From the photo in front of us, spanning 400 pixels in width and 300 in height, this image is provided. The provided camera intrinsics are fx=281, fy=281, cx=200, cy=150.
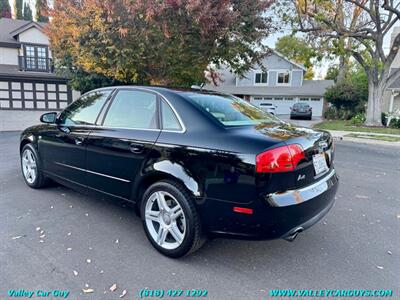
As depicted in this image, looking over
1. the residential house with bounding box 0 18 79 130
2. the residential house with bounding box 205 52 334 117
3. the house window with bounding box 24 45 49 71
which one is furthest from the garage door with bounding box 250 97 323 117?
the house window with bounding box 24 45 49 71

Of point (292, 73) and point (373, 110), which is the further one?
point (292, 73)

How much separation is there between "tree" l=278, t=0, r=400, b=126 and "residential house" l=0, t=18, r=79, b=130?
15070mm

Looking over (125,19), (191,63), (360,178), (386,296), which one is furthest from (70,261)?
(191,63)

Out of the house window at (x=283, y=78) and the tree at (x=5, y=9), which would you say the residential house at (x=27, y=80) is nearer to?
the house window at (x=283, y=78)

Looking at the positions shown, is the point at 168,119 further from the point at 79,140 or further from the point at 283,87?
the point at 283,87

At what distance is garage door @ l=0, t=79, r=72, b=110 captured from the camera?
1738cm

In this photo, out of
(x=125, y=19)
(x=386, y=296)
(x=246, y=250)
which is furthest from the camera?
(x=125, y=19)

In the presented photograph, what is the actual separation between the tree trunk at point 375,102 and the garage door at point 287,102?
13330 mm

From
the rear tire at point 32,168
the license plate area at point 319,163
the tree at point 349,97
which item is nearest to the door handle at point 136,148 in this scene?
the license plate area at point 319,163

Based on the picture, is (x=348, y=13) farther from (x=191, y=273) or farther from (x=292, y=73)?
(x=191, y=273)

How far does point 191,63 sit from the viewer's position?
10.4m

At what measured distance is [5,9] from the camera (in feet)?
132

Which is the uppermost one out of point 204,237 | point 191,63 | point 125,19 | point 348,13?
point 348,13

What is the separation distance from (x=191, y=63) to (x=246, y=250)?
8.65m
